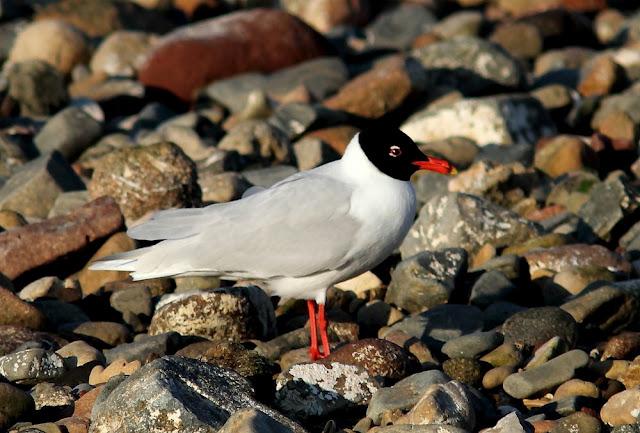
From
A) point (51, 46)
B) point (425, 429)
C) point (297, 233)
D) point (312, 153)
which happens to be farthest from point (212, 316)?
point (51, 46)

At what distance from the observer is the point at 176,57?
51.1ft

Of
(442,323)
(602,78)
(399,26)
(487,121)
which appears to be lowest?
(399,26)

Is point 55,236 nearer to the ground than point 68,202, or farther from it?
farther from it

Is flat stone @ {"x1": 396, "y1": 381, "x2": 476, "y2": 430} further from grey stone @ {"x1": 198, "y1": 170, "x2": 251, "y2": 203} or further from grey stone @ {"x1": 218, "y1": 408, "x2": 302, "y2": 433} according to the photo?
grey stone @ {"x1": 198, "y1": 170, "x2": 251, "y2": 203}

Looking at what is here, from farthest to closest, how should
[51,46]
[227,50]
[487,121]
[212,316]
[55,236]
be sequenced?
[51,46] < [227,50] < [487,121] < [55,236] < [212,316]

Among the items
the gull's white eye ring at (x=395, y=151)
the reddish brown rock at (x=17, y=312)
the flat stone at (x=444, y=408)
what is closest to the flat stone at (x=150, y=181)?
the reddish brown rock at (x=17, y=312)

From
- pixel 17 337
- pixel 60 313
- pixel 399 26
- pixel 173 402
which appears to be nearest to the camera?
pixel 173 402

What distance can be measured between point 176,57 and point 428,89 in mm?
3627

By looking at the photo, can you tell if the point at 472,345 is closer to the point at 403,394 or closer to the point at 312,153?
the point at 403,394

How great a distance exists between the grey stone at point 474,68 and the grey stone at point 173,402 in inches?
363

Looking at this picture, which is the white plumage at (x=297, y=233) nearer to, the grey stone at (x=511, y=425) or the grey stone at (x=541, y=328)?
the grey stone at (x=541, y=328)

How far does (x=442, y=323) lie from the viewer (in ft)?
24.6

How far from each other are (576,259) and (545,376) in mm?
2222

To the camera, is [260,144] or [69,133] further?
[69,133]
